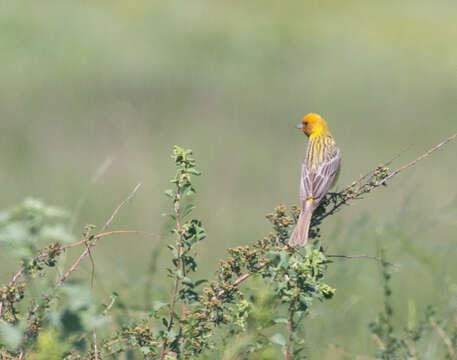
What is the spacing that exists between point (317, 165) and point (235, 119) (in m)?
6.62

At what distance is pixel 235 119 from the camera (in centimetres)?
1115

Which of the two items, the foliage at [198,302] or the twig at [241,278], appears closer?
the foliage at [198,302]

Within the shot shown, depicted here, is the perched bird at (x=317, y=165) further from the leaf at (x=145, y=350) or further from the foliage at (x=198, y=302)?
the leaf at (x=145, y=350)

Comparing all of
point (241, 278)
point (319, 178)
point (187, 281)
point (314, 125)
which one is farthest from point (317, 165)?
point (187, 281)

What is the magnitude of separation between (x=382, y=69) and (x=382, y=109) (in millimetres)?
2396

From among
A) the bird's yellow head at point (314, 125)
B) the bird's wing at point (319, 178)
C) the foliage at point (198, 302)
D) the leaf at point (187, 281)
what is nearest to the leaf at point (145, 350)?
the foliage at point (198, 302)

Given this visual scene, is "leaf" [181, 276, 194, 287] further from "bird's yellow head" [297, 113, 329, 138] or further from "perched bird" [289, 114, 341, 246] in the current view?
"bird's yellow head" [297, 113, 329, 138]

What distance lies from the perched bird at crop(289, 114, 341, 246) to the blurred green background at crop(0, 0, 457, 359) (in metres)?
0.27

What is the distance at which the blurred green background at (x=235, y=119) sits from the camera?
535cm

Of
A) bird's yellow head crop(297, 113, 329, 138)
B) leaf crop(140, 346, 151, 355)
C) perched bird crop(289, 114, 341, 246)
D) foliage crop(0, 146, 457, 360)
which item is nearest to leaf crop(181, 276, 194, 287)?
foliage crop(0, 146, 457, 360)

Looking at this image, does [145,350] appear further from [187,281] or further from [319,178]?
[319,178]

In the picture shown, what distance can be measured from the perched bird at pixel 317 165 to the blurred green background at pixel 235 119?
0.27m

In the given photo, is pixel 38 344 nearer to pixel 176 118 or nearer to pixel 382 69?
pixel 176 118

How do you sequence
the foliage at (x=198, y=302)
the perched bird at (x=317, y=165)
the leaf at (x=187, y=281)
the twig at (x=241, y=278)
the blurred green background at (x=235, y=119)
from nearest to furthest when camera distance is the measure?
the foliage at (x=198, y=302), the leaf at (x=187, y=281), the twig at (x=241, y=278), the perched bird at (x=317, y=165), the blurred green background at (x=235, y=119)
